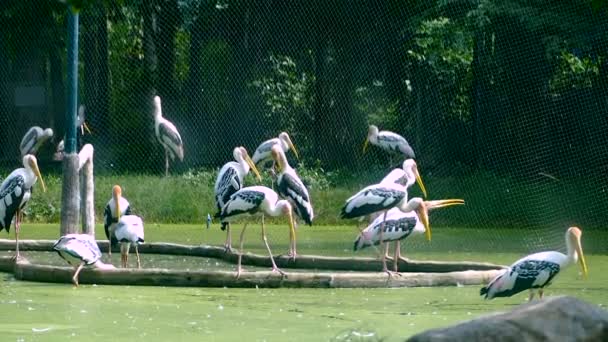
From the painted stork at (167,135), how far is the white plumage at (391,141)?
2322 mm

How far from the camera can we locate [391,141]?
16828 mm

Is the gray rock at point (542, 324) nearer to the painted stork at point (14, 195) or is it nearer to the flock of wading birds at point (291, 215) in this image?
the flock of wading birds at point (291, 215)

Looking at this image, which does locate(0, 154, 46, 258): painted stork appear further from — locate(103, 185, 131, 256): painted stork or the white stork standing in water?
the white stork standing in water

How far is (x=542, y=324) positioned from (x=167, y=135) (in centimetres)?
1201

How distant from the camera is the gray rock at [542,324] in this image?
15.7 feet

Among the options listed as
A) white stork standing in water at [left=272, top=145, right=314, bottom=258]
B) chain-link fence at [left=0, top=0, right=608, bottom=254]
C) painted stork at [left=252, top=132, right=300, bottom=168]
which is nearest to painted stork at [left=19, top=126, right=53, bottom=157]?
chain-link fence at [left=0, top=0, right=608, bottom=254]

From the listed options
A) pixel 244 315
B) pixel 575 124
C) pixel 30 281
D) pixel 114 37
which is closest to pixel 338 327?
pixel 244 315

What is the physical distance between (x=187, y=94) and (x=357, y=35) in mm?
2271

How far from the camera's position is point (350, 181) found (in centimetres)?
1725

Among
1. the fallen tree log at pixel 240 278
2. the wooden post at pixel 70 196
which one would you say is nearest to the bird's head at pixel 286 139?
the wooden post at pixel 70 196

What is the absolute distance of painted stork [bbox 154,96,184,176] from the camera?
54.4 feet

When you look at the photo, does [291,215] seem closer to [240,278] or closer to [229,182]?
[240,278]

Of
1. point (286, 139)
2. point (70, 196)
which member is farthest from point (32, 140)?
point (70, 196)

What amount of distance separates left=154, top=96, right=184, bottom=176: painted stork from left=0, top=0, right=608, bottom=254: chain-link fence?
42 centimetres
